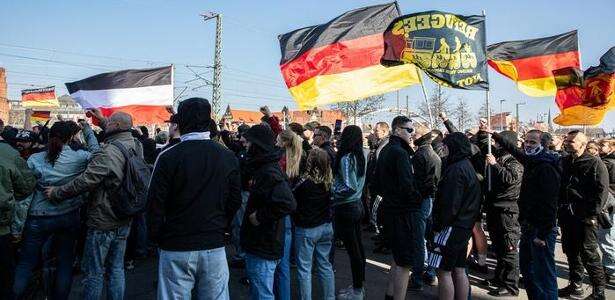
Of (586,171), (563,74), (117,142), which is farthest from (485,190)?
(117,142)

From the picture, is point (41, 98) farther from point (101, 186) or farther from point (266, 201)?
point (266, 201)

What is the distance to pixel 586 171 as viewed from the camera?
6145mm

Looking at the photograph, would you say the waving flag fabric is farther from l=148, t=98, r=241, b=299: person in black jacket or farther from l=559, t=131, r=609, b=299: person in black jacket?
l=559, t=131, r=609, b=299: person in black jacket

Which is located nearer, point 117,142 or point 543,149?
point 117,142

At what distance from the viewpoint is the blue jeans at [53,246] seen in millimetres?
4496


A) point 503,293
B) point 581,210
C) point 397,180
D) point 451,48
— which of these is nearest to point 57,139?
point 397,180

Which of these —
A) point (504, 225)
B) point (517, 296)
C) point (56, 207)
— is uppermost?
point (56, 207)

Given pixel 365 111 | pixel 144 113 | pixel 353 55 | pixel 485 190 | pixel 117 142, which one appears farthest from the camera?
pixel 365 111

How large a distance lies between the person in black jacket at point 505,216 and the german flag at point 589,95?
3.11 m

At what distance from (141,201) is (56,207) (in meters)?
0.81

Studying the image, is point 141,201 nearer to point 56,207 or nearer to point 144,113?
point 56,207

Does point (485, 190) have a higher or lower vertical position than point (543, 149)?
lower

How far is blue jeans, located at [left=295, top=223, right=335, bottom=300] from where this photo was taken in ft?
15.7

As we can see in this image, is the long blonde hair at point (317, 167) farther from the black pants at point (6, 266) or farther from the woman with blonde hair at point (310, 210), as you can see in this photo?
the black pants at point (6, 266)
